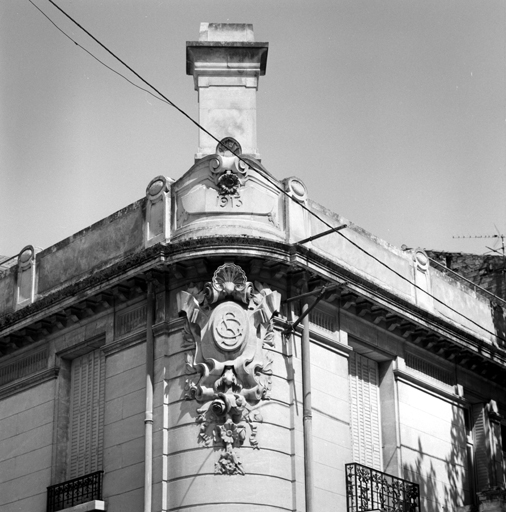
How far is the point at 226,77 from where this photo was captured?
84.1 feet

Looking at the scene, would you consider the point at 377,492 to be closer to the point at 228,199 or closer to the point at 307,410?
the point at 307,410

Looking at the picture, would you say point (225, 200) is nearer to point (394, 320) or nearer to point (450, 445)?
point (394, 320)

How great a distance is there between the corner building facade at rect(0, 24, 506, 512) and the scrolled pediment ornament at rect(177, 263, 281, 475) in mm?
27

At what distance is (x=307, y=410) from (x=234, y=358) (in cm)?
158

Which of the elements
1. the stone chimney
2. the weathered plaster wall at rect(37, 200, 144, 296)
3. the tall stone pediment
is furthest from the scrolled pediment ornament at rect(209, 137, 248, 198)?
→ the weathered plaster wall at rect(37, 200, 144, 296)

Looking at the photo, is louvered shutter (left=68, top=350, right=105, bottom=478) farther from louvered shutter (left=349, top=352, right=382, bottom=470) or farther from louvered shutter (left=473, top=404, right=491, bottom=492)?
louvered shutter (left=473, top=404, right=491, bottom=492)

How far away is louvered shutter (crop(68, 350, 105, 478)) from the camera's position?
954 inches

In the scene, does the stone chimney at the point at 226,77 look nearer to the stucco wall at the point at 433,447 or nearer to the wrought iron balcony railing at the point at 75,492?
the stucco wall at the point at 433,447

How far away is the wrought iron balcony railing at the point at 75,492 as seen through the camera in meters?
23.4

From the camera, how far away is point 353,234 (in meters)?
25.5

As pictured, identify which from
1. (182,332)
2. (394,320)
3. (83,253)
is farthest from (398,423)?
(83,253)

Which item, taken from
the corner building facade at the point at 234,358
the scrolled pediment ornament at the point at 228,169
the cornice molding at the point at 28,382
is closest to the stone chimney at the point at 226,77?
the corner building facade at the point at 234,358

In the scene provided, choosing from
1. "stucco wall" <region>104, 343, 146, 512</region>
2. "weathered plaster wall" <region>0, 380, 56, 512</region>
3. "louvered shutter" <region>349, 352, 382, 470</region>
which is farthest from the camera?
"weathered plaster wall" <region>0, 380, 56, 512</region>

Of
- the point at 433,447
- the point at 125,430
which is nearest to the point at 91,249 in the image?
the point at 125,430
